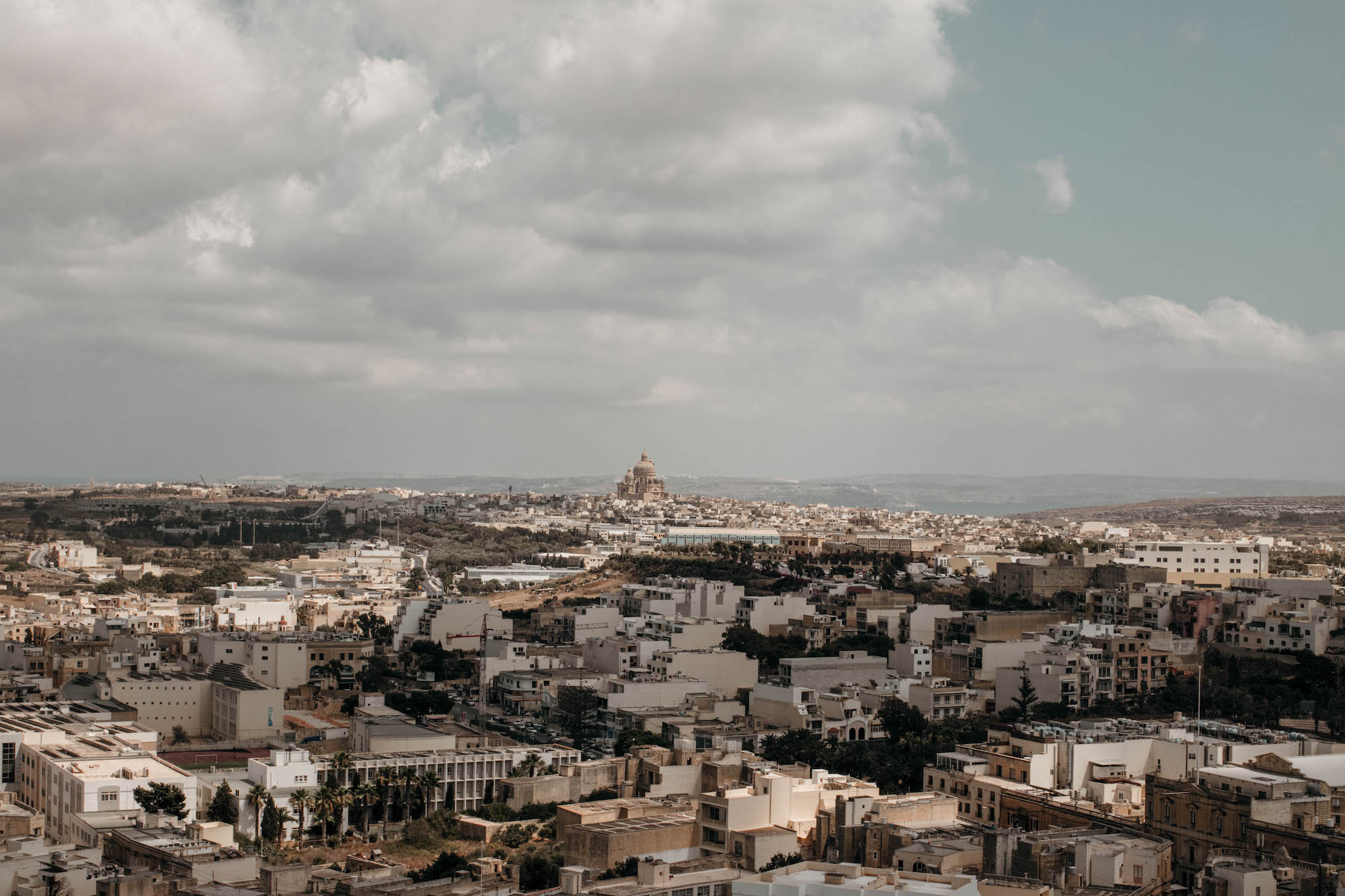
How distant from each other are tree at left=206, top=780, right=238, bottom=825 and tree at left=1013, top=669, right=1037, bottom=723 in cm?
1855

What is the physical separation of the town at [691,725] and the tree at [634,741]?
120 mm

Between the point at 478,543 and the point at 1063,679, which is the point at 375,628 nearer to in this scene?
the point at 1063,679

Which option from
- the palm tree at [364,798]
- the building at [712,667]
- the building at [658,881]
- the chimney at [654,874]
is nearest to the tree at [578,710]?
the building at [712,667]

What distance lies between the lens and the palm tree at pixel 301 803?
30.4 meters

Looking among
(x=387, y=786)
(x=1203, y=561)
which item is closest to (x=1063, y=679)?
(x=387, y=786)

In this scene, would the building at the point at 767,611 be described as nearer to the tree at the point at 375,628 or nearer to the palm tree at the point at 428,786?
the tree at the point at 375,628

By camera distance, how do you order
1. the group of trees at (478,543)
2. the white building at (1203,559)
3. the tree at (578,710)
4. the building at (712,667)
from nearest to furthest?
1. the tree at (578,710)
2. the building at (712,667)
3. the white building at (1203,559)
4. the group of trees at (478,543)

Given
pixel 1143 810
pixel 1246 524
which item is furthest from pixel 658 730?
pixel 1246 524

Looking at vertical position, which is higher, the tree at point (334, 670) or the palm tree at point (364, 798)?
the tree at point (334, 670)

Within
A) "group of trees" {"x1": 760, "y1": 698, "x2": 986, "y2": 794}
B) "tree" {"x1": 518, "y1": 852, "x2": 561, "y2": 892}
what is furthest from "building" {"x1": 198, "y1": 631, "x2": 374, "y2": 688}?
"tree" {"x1": 518, "y1": 852, "x2": 561, "y2": 892}

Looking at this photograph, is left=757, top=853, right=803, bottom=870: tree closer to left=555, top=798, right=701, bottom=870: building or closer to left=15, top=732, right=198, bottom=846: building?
left=555, top=798, right=701, bottom=870: building

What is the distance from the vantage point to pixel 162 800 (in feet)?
92.5

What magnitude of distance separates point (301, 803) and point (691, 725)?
10.0m

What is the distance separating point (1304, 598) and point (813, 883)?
3504cm
